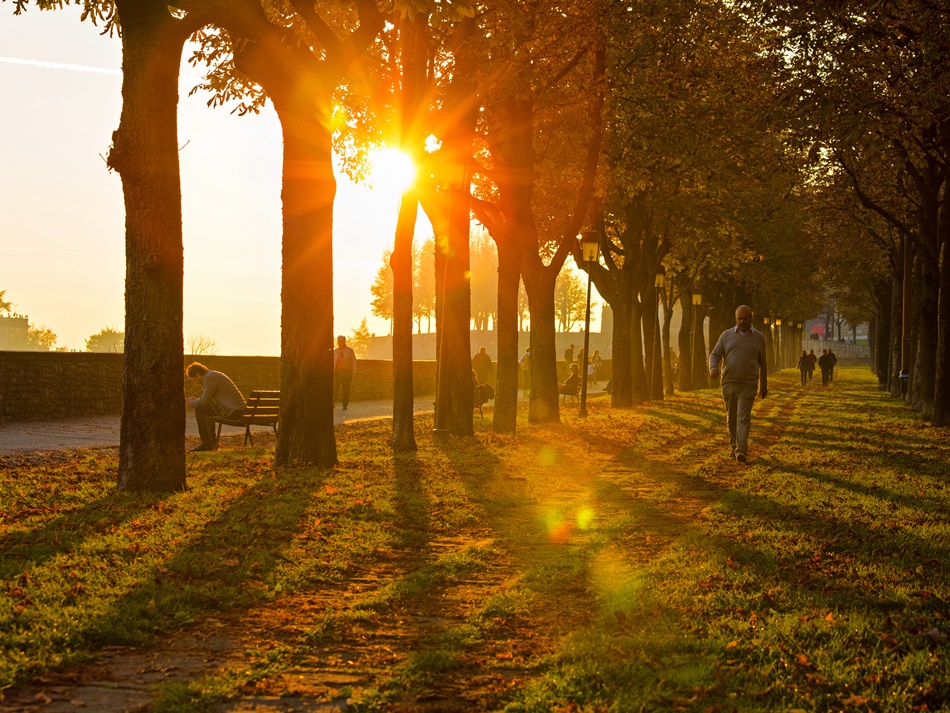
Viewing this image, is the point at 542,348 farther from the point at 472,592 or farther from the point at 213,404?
the point at 472,592

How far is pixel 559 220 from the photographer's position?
2972cm

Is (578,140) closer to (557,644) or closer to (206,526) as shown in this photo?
(206,526)

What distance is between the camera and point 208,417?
16828 millimetres

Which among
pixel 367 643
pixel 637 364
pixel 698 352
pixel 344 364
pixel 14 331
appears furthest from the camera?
pixel 14 331

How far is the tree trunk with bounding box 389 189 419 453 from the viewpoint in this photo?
16.0 meters

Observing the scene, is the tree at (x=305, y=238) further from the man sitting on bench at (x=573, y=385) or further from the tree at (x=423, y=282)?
the tree at (x=423, y=282)

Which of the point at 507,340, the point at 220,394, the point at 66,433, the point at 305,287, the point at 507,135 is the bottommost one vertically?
the point at 66,433

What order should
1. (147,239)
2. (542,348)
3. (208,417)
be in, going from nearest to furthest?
(147,239)
(208,417)
(542,348)

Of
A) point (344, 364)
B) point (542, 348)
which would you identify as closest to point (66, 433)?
point (542, 348)

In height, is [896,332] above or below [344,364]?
above

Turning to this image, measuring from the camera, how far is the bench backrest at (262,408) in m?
17.2

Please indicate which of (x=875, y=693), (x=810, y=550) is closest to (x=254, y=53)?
(x=810, y=550)

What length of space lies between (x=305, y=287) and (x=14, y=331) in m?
148

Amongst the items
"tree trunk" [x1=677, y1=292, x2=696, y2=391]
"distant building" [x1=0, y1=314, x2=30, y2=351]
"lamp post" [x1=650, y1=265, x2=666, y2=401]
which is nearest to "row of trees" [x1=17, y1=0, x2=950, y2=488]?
"lamp post" [x1=650, y1=265, x2=666, y2=401]
